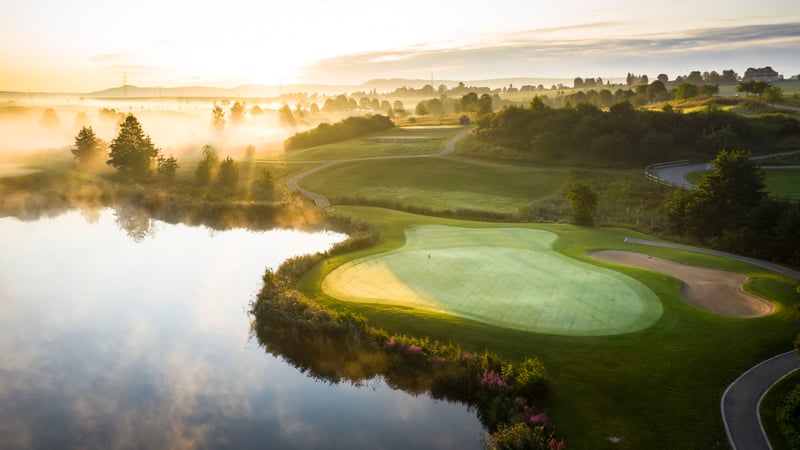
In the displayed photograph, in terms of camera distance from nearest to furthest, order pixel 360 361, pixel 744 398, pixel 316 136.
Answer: pixel 744 398
pixel 360 361
pixel 316 136

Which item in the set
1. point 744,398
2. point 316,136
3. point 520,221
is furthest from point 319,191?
point 744,398

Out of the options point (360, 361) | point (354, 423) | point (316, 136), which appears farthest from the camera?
point (316, 136)

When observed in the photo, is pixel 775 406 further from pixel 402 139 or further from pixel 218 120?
pixel 218 120

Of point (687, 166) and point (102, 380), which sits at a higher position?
point (687, 166)

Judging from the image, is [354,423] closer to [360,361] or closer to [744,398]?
[360,361]

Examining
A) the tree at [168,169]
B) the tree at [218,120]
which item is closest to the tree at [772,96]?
the tree at [168,169]

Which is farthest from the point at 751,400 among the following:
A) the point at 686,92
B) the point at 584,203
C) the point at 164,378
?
the point at 686,92
